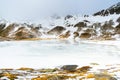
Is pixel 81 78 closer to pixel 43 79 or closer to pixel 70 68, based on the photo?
pixel 43 79

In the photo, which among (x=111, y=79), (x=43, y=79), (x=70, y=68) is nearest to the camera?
(x=111, y=79)

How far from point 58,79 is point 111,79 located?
5422 mm

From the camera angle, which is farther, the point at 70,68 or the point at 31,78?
the point at 70,68

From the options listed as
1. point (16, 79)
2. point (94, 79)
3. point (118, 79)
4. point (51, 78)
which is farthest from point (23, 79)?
point (118, 79)

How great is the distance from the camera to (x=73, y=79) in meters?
30.9

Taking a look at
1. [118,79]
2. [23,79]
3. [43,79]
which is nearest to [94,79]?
[118,79]

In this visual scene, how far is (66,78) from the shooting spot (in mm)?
30969

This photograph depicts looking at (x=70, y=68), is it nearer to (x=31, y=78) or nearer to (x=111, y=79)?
(x=31, y=78)

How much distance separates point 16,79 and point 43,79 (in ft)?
9.44

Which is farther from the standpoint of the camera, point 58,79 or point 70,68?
point 70,68

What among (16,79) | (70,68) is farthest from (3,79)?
(70,68)

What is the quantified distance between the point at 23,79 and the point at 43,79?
2369 millimetres

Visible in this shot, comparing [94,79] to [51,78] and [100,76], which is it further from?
[51,78]

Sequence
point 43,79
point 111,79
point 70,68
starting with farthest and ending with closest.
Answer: point 70,68
point 43,79
point 111,79
